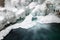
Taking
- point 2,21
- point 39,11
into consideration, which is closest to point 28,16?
point 39,11

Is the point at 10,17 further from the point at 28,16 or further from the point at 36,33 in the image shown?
the point at 36,33

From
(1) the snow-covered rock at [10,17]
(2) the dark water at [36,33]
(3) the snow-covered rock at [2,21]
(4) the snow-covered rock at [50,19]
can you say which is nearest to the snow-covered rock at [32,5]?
(4) the snow-covered rock at [50,19]

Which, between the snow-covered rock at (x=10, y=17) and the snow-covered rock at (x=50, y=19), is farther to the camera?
the snow-covered rock at (x=50, y=19)

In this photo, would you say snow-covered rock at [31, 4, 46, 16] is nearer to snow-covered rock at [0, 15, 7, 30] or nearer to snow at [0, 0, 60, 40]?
snow at [0, 0, 60, 40]

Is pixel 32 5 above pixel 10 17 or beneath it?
above

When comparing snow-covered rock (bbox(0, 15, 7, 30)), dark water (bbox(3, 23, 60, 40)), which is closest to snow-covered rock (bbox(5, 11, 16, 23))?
snow-covered rock (bbox(0, 15, 7, 30))

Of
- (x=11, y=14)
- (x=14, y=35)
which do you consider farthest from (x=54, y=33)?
(x=11, y=14)

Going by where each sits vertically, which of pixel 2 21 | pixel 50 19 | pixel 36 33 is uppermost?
pixel 2 21

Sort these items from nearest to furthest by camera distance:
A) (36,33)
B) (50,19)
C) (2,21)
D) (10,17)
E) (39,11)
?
1. (36,33)
2. (2,21)
3. (10,17)
4. (50,19)
5. (39,11)

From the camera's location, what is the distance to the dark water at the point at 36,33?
355 centimetres

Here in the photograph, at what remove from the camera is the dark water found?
11.7ft

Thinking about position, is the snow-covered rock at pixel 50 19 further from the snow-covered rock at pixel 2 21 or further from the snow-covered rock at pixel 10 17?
the snow-covered rock at pixel 2 21

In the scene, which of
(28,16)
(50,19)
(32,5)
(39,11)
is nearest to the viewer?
(50,19)

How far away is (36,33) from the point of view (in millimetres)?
3846
